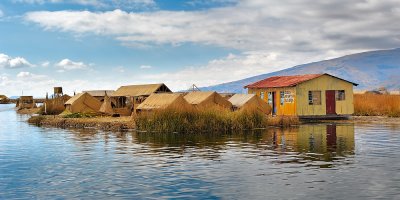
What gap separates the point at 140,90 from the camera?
52562mm

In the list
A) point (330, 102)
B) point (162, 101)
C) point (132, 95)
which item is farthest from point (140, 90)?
point (330, 102)

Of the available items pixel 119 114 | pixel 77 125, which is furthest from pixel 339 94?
pixel 77 125

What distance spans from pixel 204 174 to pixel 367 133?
18553 mm

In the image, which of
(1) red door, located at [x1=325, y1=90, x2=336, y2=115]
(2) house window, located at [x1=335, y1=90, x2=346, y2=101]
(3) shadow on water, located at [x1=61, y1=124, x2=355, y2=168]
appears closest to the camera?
(3) shadow on water, located at [x1=61, y1=124, x2=355, y2=168]

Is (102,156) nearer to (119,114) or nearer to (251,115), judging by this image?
(251,115)

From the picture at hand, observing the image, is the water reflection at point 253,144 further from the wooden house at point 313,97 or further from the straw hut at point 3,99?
the straw hut at point 3,99

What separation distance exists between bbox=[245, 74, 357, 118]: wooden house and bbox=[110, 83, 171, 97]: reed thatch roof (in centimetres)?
1087

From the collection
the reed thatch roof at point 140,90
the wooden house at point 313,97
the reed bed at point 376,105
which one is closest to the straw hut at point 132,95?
the reed thatch roof at point 140,90

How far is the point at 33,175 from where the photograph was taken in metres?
17.5

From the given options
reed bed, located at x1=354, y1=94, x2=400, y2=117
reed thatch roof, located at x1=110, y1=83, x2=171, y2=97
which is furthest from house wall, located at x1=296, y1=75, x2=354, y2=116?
reed thatch roof, located at x1=110, y1=83, x2=171, y2=97

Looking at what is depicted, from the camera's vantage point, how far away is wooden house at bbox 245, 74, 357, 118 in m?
49.4

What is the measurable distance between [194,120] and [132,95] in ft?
65.8

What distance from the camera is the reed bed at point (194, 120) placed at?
33.6m

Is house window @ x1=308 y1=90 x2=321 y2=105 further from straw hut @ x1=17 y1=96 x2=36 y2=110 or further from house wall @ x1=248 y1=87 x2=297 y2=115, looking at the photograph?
straw hut @ x1=17 y1=96 x2=36 y2=110
